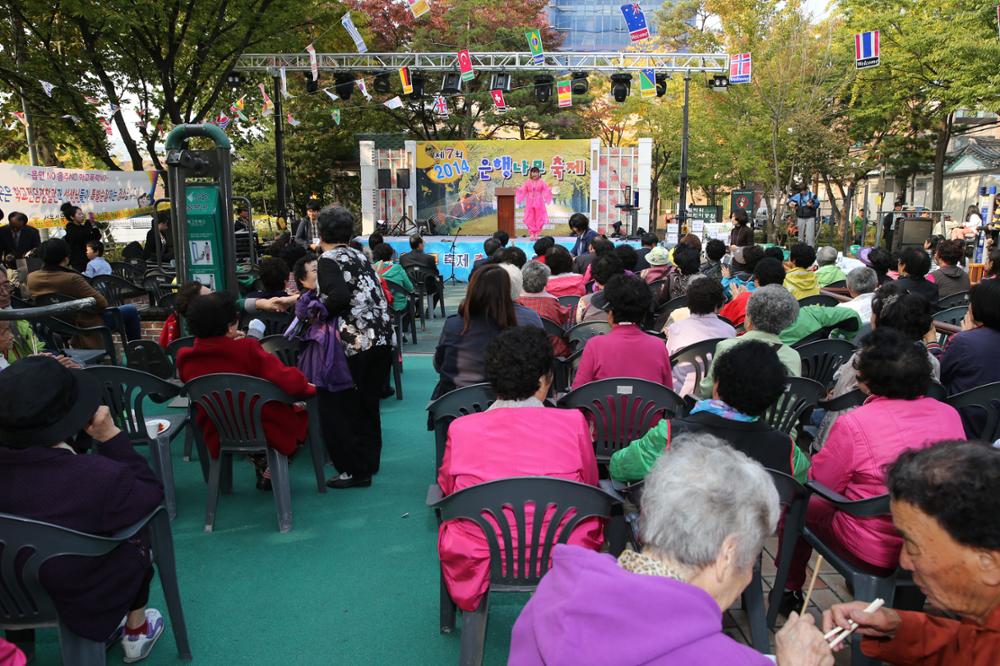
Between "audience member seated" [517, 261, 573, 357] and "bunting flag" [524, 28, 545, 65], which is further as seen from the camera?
"bunting flag" [524, 28, 545, 65]

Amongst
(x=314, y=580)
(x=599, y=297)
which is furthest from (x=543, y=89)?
(x=314, y=580)

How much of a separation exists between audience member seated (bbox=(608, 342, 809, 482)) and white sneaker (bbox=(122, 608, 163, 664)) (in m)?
1.84

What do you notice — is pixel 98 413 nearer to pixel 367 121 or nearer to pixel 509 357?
pixel 509 357

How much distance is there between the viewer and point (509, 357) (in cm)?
242

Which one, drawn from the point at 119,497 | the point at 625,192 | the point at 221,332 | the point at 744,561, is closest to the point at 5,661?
the point at 119,497

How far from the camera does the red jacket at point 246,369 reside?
345 cm

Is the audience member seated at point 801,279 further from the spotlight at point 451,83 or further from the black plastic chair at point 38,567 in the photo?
the spotlight at point 451,83

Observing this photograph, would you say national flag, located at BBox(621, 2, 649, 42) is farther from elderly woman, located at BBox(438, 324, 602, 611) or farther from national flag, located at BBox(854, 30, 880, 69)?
elderly woman, located at BBox(438, 324, 602, 611)

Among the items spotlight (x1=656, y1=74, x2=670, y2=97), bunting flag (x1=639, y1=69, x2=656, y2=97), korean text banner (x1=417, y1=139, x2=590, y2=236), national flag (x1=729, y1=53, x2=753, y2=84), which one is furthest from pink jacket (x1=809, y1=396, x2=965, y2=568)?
korean text banner (x1=417, y1=139, x2=590, y2=236)

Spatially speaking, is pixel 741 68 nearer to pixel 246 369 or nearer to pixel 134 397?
pixel 246 369

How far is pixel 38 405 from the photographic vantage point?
6.28 ft

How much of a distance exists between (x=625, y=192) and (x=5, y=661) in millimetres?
21334

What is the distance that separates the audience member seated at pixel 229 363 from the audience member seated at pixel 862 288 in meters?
3.69

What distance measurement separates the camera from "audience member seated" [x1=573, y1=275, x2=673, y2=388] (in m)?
3.37
